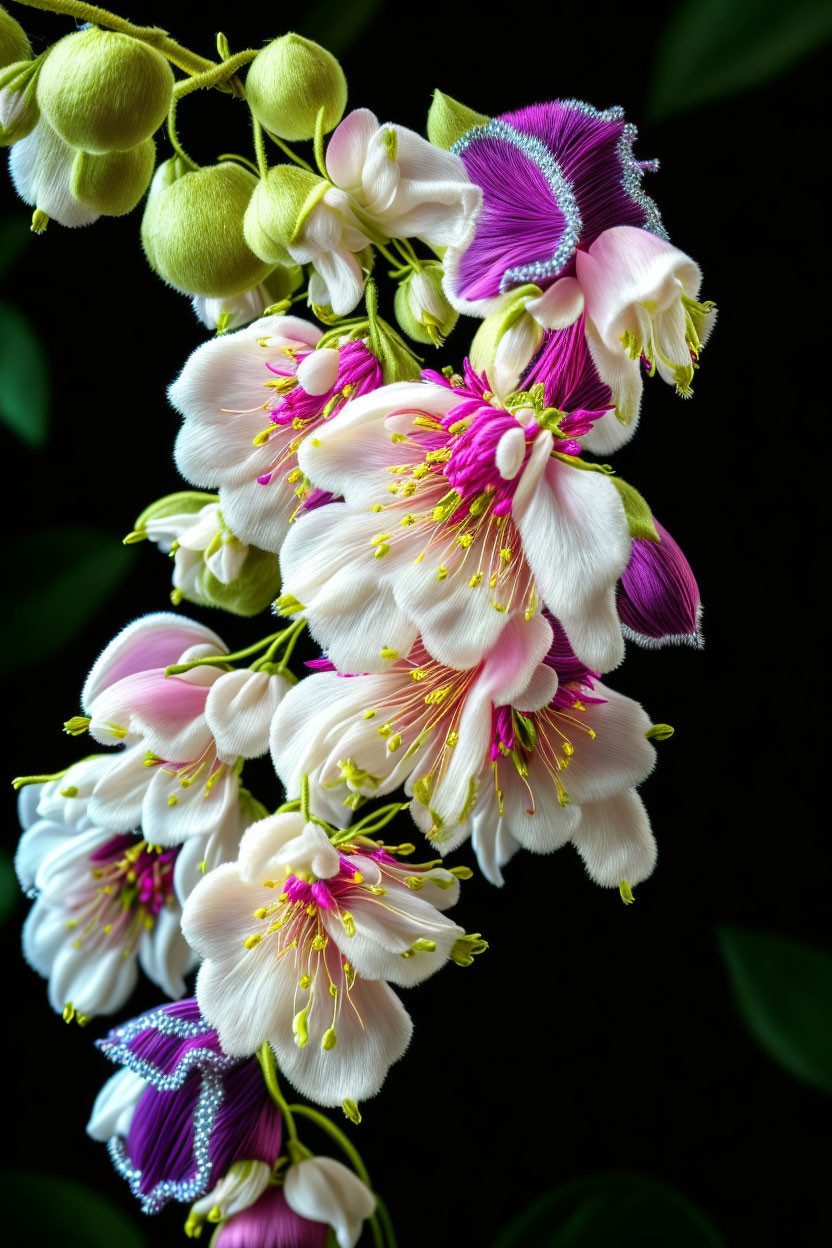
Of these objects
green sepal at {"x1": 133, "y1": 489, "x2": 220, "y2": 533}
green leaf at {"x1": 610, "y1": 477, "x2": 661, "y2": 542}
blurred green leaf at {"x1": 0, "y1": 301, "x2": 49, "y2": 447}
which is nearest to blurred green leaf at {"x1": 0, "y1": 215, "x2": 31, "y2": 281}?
blurred green leaf at {"x1": 0, "y1": 301, "x2": 49, "y2": 447}

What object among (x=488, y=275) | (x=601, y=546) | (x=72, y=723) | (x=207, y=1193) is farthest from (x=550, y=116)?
(x=207, y=1193)

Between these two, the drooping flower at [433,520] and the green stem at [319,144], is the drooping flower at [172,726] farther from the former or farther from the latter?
the green stem at [319,144]

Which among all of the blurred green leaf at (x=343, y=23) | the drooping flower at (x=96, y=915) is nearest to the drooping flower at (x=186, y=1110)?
the drooping flower at (x=96, y=915)

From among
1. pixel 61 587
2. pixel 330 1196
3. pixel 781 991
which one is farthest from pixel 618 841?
pixel 61 587

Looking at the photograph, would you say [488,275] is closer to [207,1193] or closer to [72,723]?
[72,723]

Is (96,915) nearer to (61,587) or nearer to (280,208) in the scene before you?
(61,587)

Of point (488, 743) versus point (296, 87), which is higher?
point (296, 87)
